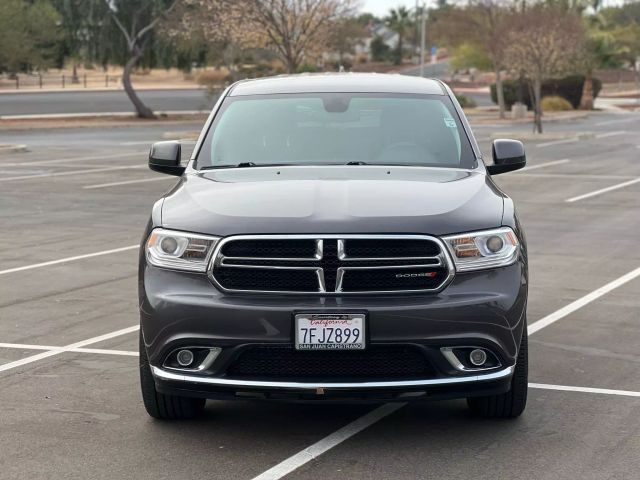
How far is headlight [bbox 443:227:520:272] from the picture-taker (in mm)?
5730

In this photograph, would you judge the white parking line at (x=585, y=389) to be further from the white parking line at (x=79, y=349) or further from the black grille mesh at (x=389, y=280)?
the white parking line at (x=79, y=349)

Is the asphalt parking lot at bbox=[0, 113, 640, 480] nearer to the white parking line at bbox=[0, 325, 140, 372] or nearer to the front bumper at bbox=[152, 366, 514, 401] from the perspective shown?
the white parking line at bbox=[0, 325, 140, 372]

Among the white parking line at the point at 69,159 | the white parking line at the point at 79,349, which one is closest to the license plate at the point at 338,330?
the white parking line at the point at 79,349

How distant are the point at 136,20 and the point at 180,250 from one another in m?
46.3

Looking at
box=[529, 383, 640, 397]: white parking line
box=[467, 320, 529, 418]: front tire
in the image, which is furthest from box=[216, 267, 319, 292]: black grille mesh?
box=[529, 383, 640, 397]: white parking line

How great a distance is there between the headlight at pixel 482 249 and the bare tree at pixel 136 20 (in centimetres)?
4514

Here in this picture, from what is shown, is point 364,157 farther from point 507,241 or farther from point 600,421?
point 600,421

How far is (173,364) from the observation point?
5.77 m

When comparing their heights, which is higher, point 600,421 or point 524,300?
point 524,300

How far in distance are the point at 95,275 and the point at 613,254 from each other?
17.6 feet

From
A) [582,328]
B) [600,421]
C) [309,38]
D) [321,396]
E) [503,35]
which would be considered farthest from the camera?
[503,35]

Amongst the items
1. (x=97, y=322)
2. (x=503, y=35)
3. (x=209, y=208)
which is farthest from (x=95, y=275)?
(x=503, y=35)

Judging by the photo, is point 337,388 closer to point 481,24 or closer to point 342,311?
point 342,311

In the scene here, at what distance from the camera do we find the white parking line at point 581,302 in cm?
897
